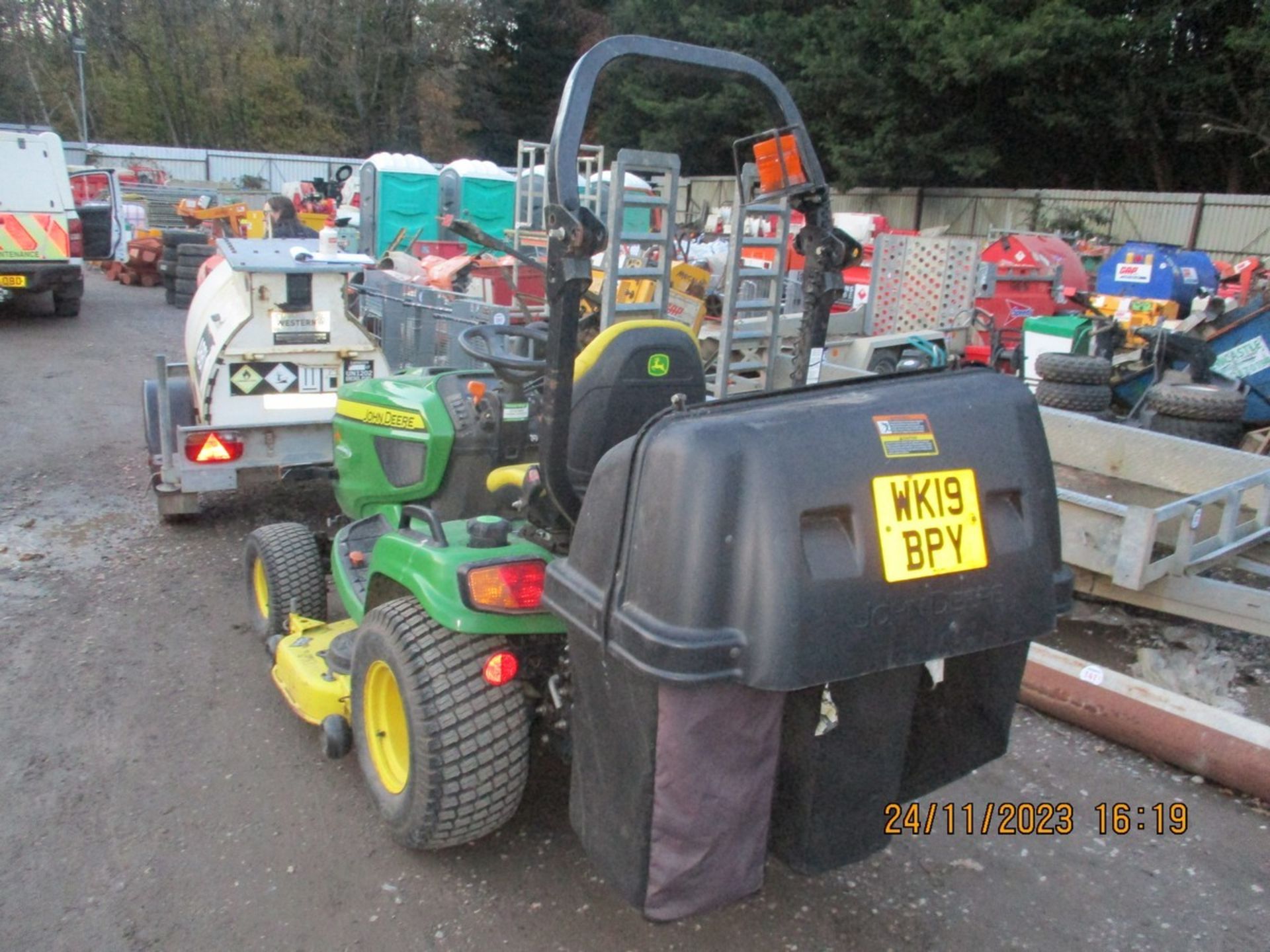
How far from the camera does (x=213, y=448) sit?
215 inches

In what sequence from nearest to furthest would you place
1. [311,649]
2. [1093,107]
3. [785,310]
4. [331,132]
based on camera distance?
[311,649] → [785,310] → [1093,107] → [331,132]

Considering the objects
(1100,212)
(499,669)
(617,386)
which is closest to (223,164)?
(1100,212)

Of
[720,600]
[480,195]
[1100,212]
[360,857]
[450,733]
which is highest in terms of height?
[1100,212]

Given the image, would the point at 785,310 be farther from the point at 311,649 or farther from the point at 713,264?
the point at 311,649

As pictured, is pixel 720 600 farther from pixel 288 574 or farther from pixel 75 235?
pixel 75 235

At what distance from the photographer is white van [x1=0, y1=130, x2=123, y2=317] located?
12242 mm

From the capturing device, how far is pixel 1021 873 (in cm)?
309

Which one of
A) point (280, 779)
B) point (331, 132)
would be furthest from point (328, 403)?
point (331, 132)

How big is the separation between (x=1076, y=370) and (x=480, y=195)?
14.6 meters

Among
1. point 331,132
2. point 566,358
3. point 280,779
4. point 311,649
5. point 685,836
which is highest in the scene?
point 331,132

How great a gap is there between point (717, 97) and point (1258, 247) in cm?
1559

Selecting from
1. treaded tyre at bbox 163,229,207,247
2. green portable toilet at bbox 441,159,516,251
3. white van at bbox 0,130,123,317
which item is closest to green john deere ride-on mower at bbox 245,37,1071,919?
white van at bbox 0,130,123,317

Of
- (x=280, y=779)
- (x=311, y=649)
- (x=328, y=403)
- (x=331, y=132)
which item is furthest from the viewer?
(x=331, y=132)

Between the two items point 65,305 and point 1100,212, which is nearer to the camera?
point 65,305
